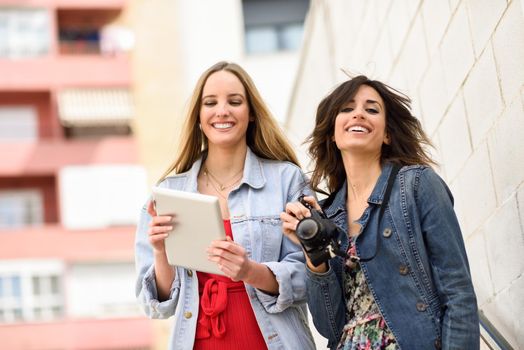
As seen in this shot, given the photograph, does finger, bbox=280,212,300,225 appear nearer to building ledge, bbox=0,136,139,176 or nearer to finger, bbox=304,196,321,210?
finger, bbox=304,196,321,210

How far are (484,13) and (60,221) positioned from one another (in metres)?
26.7

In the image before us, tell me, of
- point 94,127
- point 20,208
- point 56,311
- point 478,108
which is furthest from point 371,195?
point 94,127

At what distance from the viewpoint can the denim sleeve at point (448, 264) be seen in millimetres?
3578

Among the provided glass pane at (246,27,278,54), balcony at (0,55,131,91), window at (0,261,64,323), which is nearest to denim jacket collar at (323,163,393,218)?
glass pane at (246,27,278,54)

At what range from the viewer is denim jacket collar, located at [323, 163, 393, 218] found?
3.91 m

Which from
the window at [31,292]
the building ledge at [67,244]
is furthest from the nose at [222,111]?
the window at [31,292]

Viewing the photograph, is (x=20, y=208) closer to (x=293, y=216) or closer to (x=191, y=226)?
(x=191, y=226)

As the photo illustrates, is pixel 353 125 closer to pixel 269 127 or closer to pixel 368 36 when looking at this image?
pixel 269 127

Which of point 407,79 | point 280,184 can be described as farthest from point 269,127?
point 407,79

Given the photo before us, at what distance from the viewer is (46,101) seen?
103 feet

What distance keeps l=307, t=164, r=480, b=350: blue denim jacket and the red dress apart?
401 millimetres

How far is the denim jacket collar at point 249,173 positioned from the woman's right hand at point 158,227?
16.1 inches

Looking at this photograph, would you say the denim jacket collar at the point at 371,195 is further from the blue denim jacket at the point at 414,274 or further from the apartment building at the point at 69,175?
the apartment building at the point at 69,175

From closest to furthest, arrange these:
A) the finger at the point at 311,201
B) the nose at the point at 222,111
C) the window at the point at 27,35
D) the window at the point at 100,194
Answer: the finger at the point at 311,201, the nose at the point at 222,111, the window at the point at 100,194, the window at the point at 27,35
